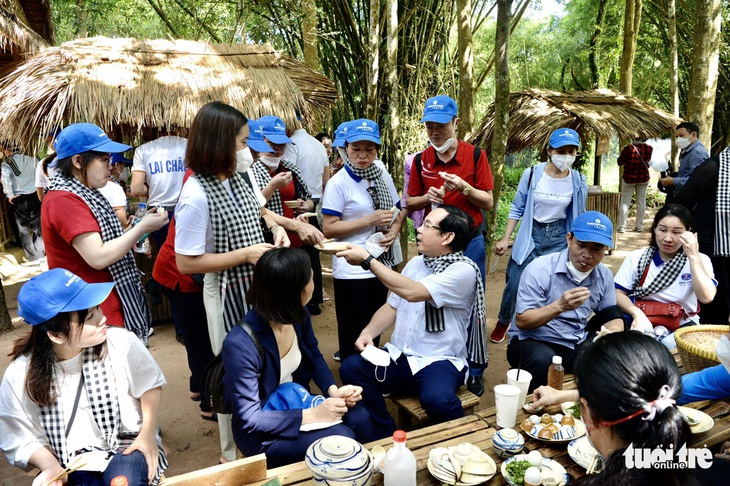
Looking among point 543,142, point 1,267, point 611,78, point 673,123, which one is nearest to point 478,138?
point 543,142

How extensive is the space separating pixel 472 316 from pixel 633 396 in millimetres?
1546

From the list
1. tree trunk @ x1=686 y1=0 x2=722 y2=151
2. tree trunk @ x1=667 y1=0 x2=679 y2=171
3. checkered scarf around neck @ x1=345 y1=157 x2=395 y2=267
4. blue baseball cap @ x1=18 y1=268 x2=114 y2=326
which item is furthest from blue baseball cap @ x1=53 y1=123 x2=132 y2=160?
tree trunk @ x1=667 y1=0 x2=679 y2=171

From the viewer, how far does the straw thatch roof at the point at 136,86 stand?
14.0 feet

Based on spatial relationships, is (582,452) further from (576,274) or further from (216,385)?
(216,385)

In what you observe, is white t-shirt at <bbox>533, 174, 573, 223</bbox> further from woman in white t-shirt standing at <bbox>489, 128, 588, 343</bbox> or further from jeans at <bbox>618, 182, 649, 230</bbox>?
jeans at <bbox>618, 182, 649, 230</bbox>

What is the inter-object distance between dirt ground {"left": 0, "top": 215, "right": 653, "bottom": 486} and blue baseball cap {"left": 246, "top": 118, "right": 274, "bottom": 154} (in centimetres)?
188

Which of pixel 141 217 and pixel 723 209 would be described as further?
pixel 723 209

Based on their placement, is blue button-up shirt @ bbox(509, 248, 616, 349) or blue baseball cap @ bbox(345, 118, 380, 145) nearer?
blue button-up shirt @ bbox(509, 248, 616, 349)

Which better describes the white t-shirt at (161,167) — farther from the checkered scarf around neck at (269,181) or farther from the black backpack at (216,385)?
the black backpack at (216,385)

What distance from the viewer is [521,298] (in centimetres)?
303

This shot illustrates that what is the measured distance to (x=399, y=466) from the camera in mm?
1672

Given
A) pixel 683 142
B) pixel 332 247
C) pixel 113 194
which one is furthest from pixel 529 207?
pixel 683 142

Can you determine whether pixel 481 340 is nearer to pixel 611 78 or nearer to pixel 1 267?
pixel 1 267

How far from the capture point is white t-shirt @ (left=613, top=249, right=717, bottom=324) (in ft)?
10.6
